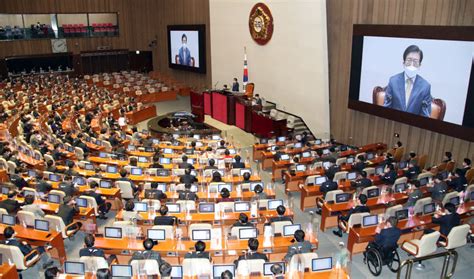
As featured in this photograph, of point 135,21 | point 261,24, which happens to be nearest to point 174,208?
point 261,24

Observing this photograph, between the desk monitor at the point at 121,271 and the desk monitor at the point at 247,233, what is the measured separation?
2933 mm

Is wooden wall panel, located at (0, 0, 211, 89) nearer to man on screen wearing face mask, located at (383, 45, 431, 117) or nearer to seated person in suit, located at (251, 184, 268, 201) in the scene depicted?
man on screen wearing face mask, located at (383, 45, 431, 117)

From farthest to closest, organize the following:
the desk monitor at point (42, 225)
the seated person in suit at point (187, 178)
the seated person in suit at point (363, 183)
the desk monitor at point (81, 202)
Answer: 1. the seated person in suit at point (187, 178)
2. the seated person in suit at point (363, 183)
3. the desk monitor at point (81, 202)
4. the desk monitor at point (42, 225)

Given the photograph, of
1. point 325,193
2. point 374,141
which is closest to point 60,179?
point 325,193

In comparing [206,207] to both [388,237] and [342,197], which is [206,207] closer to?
[342,197]

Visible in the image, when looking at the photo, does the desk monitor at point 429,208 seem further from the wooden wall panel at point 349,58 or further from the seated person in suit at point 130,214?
the seated person in suit at point 130,214

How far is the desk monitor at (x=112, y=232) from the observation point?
10352mm

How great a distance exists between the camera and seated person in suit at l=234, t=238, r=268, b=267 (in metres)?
9.22

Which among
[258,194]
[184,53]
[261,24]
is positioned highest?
[261,24]

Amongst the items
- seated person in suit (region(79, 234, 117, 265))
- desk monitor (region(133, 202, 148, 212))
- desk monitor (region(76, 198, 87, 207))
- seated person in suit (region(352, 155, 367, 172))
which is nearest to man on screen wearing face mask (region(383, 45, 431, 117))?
seated person in suit (region(352, 155, 367, 172))

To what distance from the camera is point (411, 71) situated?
1733 cm

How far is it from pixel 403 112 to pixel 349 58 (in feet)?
13.5

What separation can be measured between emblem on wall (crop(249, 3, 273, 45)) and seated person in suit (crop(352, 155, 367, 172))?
1085 centimetres

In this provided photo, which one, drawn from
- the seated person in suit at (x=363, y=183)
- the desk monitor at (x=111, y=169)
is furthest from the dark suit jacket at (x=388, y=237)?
the desk monitor at (x=111, y=169)
